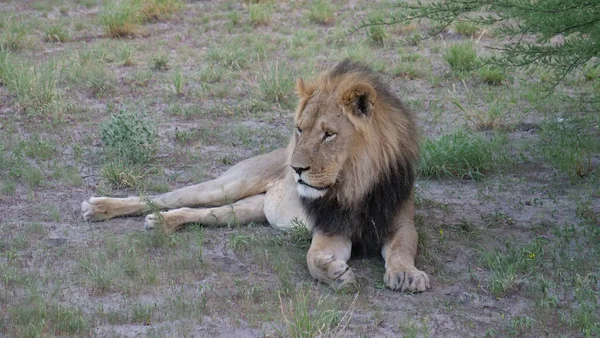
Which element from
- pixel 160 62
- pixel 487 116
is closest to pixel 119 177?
pixel 160 62

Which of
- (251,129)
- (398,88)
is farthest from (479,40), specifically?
(251,129)

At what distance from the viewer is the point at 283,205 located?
6223 millimetres

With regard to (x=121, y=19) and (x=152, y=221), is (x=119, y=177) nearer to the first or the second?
(x=152, y=221)

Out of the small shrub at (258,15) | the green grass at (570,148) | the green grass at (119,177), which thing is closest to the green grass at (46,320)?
the green grass at (119,177)

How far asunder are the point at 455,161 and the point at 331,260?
8.08 ft

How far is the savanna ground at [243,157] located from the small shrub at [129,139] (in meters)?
0.02

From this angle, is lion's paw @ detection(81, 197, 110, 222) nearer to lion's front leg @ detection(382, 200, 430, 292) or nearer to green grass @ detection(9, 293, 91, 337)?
green grass @ detection(9, 293, 91, 337)

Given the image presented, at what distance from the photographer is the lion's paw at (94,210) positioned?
250 inches

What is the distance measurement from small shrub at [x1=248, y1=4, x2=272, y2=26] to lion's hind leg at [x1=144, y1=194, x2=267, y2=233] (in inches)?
230

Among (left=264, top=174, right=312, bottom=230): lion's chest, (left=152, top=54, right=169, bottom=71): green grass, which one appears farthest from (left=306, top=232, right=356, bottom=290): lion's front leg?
(left=152, top=54, right=169, bottom=71): green grass

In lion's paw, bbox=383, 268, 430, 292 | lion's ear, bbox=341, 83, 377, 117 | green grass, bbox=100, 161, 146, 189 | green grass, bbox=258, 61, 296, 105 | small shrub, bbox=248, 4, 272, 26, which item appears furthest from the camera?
small shrub, bbox=248, 4, 272, 26

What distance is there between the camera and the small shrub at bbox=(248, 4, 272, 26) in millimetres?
12000

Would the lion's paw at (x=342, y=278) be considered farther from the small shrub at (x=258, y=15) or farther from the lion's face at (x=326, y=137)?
the small shrub at (x=258, y=15)

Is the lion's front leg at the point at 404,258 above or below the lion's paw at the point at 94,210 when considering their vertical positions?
above
